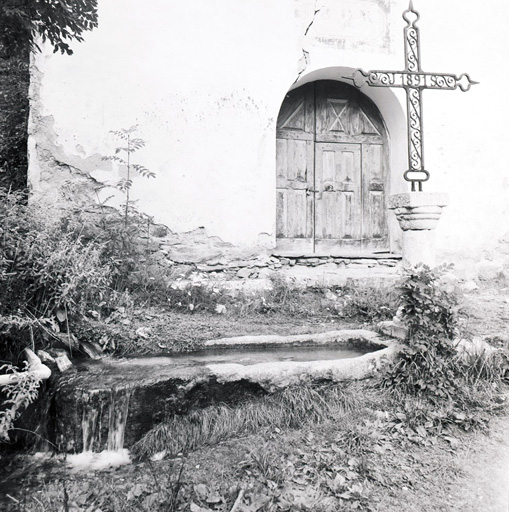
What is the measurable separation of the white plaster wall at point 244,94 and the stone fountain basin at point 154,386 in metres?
3.01

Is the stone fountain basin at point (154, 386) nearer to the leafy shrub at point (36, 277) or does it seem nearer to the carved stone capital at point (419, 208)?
the leafy shrub at point (36, 277)

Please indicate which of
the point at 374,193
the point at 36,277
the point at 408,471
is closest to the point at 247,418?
the point at 408,471

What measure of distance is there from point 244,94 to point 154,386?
14.7 feet

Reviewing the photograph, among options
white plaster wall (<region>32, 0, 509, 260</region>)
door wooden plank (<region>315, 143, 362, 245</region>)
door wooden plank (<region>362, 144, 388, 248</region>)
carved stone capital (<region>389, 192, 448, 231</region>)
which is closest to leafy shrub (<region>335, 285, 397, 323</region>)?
carved stone capital (<region>389, 192, 448, 231</region>)

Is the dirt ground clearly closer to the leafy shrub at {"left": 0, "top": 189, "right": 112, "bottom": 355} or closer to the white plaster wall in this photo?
the leafy shrub at {"left": 0, "top": 189, "right": 112, "bottom": 355}

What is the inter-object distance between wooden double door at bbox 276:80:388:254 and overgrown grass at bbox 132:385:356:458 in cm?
410

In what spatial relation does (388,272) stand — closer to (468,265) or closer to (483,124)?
(468,265)

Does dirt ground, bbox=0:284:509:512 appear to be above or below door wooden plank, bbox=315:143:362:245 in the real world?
below

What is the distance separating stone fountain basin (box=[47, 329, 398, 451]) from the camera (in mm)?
2852

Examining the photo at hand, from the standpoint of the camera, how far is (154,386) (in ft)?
9.61

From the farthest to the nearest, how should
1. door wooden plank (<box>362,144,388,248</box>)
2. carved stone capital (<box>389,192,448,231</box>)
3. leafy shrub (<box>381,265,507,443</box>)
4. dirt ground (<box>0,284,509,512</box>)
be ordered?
door wooden plank (<box>362,144,388,248</box>) → carved stone capital (<box>389,192,448,231</box>) → leafy shrub (<box>381,265,507,443</box>) → dirt ground (<box>0,284,509,512</box>)

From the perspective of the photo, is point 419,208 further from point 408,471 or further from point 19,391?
point 19,391

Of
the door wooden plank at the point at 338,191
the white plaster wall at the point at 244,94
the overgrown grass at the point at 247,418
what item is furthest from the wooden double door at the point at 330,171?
the overgrown grass at the point at 247,418

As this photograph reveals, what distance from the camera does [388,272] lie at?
6.73 metres
